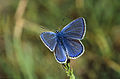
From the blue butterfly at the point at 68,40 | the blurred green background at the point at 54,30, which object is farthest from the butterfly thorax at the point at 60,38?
the blurred green background at the point at 54,30

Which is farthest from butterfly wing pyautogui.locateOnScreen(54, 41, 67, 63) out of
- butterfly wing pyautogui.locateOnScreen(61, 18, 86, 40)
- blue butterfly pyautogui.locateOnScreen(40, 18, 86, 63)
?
butterfly wing pyautogui.locateOnScreen(61, 18, 86, 40)

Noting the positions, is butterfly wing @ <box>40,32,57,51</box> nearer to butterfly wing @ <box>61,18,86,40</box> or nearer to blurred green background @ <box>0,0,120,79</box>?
butterfly wing @ <box>61,18,86,40</box>

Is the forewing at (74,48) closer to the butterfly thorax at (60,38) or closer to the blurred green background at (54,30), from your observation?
the butterfly thorax at (60,38)

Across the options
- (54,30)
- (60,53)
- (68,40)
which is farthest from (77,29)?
A: (54,30)

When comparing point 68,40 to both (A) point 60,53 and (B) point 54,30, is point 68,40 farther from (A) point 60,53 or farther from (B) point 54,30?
(B) point 54,30

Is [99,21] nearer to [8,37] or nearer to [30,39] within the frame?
[30,39]

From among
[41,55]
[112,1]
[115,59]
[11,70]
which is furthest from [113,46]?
[11,70]
